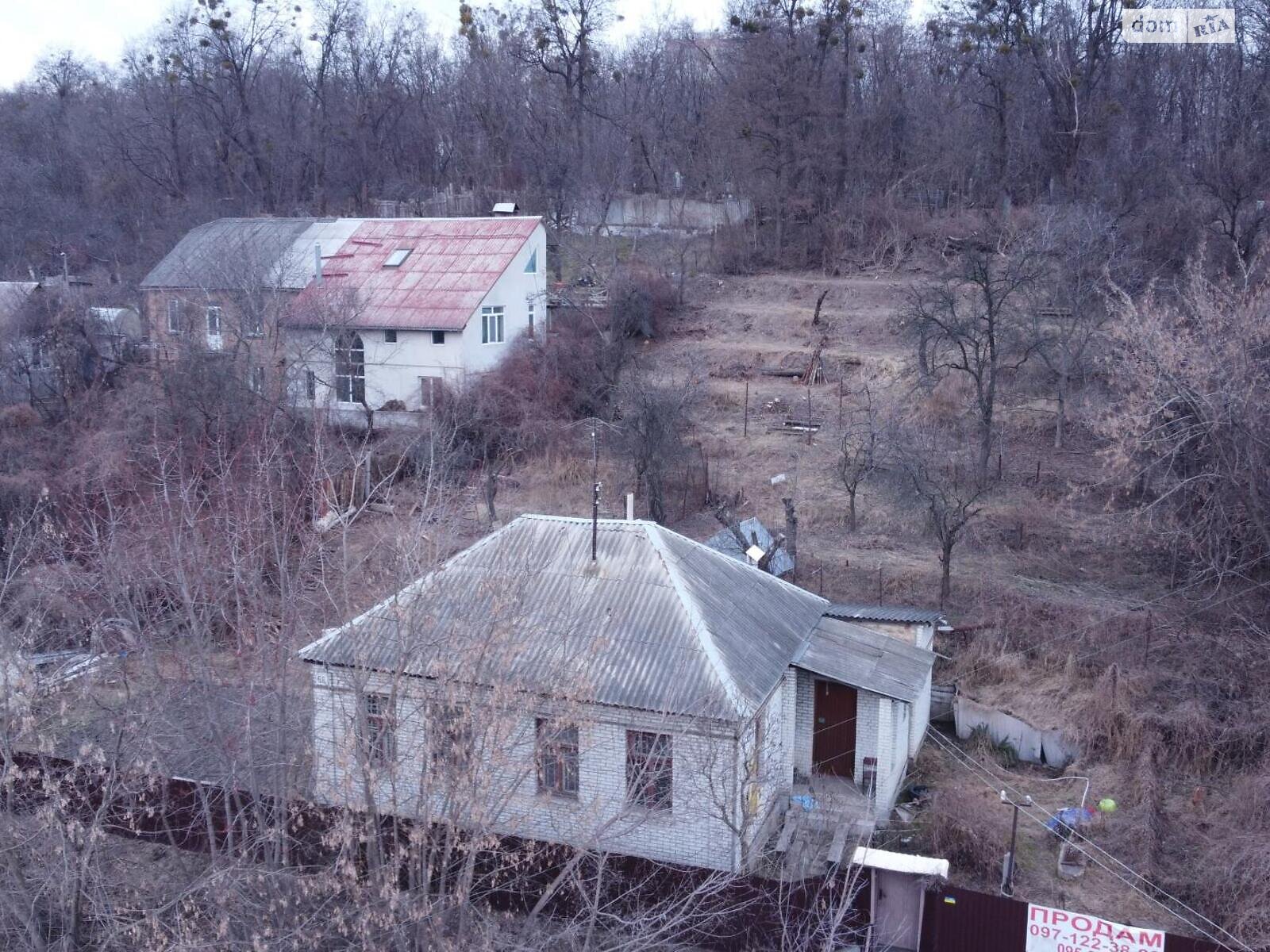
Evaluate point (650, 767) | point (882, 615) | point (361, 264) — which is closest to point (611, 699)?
point (650, 767)

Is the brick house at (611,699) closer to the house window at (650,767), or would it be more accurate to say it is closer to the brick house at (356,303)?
the house window at (650,767)

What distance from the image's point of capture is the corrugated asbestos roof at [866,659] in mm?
13625

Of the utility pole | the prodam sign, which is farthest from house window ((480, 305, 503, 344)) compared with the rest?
the prodam sign

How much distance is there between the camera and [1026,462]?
2323cm

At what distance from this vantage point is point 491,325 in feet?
92.9

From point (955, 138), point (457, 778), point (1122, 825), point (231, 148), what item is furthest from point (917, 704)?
point (231, 148)

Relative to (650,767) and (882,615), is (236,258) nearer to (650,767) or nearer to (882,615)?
(882,615)

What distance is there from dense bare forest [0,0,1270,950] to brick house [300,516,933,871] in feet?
1.55

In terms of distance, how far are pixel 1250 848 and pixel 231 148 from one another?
43889 mm

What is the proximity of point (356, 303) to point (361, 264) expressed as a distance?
9.29 ft

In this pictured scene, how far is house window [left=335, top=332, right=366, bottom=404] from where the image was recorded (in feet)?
89.2

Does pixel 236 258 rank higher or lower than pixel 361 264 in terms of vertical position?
higher

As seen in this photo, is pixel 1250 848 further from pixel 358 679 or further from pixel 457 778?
pixel 358 679

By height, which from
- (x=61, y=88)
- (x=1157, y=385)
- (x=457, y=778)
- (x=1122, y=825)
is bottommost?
(x=1122, y=825)
